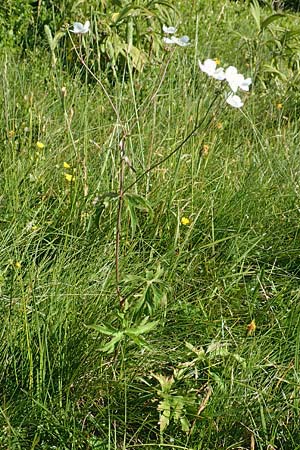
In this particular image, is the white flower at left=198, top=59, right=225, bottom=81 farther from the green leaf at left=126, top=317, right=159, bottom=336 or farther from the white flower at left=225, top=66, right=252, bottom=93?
the green leaf at left=126, top=317, right=159, bottom=336

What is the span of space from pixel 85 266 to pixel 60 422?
53cm

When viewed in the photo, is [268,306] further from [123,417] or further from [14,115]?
[14,115]

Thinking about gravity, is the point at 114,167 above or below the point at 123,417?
above

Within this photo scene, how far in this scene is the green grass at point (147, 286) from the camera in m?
1.54

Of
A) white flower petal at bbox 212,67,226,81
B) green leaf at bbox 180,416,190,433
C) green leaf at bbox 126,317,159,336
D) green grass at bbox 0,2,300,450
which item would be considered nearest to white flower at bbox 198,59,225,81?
white flower petal at bbox 212,67,226,81

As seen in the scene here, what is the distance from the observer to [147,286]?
1465 mm

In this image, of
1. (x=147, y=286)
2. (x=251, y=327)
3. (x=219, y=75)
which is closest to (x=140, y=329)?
(x=147, y=286)

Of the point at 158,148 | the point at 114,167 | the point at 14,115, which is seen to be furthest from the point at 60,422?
the point at 14,115

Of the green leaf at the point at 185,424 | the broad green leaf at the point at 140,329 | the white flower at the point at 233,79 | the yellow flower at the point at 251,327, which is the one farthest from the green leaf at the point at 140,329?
the white flower at the point at 233,79

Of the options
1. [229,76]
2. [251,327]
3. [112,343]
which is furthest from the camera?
[251,327]

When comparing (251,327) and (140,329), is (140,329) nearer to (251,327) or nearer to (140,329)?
(140,329)

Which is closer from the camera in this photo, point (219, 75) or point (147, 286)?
point (147, 286)

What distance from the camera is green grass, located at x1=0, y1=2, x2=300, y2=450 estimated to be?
1538 mm

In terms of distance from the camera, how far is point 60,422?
4.97 ft
